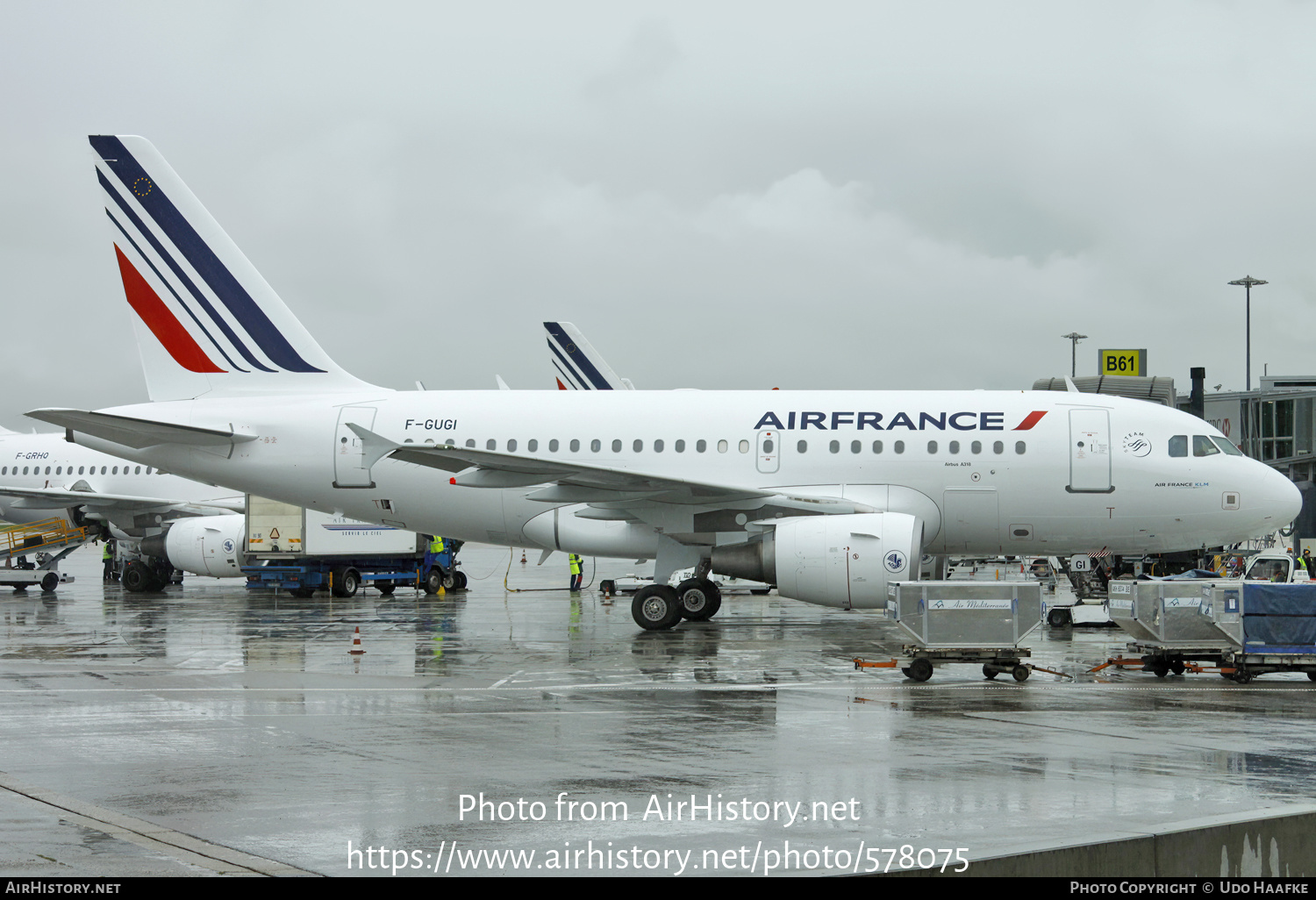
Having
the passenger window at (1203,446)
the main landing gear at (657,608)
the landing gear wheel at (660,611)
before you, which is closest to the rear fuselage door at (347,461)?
the main landing gear at (657,608)

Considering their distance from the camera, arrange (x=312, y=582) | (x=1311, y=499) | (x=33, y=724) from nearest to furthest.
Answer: (x=33, y=724) < (x=312, y=582) < (x=1311, y=499)

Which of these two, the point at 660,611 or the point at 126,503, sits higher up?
the point at 126,503

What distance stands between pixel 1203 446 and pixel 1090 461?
6.34 feet

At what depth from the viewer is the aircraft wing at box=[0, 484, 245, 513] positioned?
3144 cm

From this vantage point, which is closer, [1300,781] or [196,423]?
[1300,781]

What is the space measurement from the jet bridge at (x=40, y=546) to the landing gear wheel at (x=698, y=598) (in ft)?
62.9

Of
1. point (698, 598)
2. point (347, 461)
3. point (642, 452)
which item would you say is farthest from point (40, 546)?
point (698, 598)

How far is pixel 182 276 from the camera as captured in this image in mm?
22172

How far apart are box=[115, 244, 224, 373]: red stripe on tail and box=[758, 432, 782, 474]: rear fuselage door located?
9930 mm

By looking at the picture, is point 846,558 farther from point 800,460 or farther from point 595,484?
point 595,484

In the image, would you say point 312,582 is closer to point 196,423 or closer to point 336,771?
point 196,423

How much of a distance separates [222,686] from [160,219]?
38.6 ft
